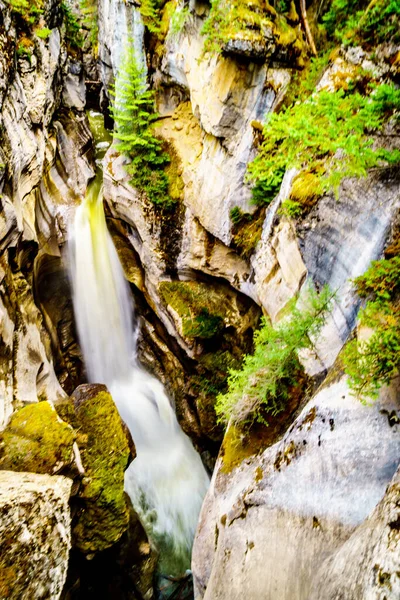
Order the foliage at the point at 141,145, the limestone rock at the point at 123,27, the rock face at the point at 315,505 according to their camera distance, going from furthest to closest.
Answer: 1. the limestone rock at the point at 123,27
2. the foliage at the point at 141,145
3. the rock face at the point at 315,505

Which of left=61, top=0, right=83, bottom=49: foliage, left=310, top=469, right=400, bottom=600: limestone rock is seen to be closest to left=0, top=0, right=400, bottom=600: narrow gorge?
left=310, top=469, right=400, bottom=600: limestone rock

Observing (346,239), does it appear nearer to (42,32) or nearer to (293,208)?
(293,208)

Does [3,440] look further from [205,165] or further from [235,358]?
[205,165]

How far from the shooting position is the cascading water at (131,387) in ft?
30.1

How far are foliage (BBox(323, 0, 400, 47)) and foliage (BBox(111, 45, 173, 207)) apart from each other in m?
5.21

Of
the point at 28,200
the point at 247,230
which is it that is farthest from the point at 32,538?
the point at 28,200

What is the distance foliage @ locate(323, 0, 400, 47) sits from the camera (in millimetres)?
4961

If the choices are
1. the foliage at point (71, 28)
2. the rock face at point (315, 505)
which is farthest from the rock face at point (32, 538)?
the foliage at point (71, 28)

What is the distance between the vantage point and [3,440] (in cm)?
533

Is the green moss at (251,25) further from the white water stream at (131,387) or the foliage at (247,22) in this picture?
the white water stream at (131,387)

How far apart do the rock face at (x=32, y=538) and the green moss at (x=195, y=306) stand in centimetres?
625

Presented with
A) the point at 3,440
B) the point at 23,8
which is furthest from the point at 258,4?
the point at 3,440

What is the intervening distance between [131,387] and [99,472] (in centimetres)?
599

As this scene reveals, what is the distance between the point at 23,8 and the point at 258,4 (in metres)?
7.46
